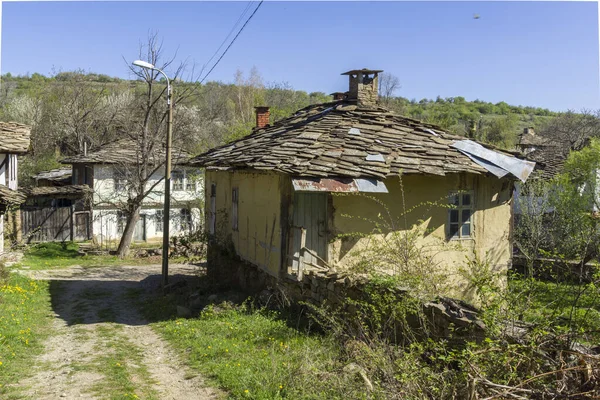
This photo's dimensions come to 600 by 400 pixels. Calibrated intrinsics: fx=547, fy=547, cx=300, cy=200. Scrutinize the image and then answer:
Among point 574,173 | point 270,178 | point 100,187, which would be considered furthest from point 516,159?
point 100,187

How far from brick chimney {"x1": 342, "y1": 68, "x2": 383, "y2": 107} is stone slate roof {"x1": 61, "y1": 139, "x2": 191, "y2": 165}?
1341cm

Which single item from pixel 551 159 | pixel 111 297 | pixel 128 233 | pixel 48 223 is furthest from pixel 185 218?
pixel 551 159

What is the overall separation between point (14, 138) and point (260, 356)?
15622 mm

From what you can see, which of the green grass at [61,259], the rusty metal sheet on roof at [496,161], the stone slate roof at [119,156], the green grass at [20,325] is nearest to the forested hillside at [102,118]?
the stone slate roof at [119,156]

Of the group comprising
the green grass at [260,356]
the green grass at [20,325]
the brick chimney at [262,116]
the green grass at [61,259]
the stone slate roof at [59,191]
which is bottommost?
the green grass at [61,259]

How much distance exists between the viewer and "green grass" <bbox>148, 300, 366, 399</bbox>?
6.46 m

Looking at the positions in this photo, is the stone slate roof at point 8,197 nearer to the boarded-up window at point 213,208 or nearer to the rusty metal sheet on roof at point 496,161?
the boarded-up window at point 213,208

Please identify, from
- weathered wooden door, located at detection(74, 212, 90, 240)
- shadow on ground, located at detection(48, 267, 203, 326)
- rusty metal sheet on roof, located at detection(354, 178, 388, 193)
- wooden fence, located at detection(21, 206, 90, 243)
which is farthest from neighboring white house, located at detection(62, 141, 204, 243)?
rusty metal sheet on roof, located at detection(354, 178, 388, 193)

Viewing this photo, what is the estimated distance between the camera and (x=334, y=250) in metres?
10.8

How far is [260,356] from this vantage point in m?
8.02

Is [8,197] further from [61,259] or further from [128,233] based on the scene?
[128,233]

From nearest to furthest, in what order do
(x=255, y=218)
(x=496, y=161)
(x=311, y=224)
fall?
(x=311, y=224) < (x=496, y=161) < (x=255, y=218)

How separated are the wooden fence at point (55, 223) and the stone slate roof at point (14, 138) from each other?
23.5 feet

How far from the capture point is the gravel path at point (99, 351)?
7.27 m
